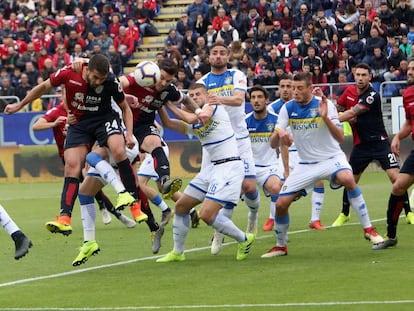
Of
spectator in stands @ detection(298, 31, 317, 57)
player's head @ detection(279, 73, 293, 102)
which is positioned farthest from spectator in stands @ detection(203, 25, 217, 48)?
player's head @ detection(279, 73, 293, 102)

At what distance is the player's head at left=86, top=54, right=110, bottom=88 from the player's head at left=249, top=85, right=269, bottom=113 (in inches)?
136

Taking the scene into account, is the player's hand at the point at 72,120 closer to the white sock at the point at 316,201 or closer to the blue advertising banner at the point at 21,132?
the white sock at the point at 316,201

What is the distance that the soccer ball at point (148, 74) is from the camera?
13062 mm

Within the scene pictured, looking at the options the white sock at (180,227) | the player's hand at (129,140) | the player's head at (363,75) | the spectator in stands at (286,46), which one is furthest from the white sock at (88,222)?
the spectator in stands at (286,46)

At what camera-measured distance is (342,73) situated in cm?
2853

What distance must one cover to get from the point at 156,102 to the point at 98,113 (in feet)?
3.86

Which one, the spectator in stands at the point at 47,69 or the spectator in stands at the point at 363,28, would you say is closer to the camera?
the spectator in stands at the point at 363,28

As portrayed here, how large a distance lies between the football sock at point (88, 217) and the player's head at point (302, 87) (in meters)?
2.71

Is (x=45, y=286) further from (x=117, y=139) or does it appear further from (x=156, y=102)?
(x=156, y=102)

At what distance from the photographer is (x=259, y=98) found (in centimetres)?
1524

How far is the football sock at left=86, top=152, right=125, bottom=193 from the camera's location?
12.2m

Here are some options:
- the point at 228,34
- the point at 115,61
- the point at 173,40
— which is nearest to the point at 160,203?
the point at 228,34

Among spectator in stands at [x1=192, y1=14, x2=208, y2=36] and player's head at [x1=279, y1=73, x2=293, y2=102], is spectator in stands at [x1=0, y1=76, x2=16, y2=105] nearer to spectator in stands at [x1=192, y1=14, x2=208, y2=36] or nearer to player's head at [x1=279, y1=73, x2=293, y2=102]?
spectator in stands at [x1=192, y1=14, x2=208, y2=36]

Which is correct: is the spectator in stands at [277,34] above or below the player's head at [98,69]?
below
